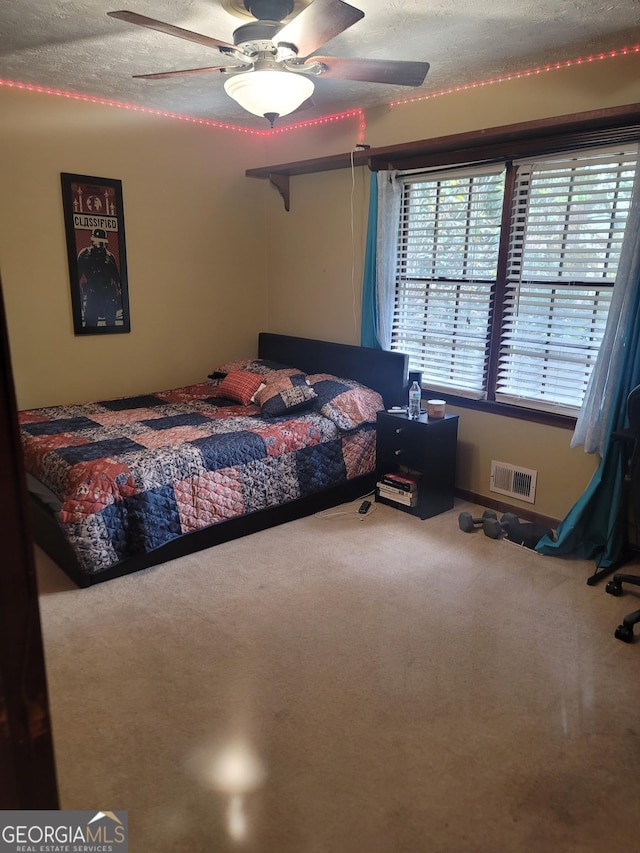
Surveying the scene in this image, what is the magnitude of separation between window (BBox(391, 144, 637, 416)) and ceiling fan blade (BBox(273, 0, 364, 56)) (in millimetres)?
1612

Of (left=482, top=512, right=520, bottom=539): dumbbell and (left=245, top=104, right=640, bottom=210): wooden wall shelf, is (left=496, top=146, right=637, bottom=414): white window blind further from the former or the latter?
(left=482, top=512, right=520, bottom=539): dumbbell

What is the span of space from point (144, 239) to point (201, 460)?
2078 millimetres

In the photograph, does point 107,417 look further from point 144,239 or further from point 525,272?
point 525,272

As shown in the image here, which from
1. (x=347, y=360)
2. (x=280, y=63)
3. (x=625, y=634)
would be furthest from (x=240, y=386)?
(x=625, y=634)

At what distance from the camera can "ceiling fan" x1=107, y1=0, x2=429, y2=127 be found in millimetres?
2309

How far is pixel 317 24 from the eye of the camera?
7.14 ft

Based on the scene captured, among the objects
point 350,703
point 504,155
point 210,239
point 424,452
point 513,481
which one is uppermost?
point 504,155

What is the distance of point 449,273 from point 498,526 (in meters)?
1.63

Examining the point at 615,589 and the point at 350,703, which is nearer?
the point at 350,703

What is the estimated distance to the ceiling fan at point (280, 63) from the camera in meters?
2.31

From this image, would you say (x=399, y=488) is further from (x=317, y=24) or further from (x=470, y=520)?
(x=317, y=24)

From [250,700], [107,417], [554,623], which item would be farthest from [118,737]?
[107,417]

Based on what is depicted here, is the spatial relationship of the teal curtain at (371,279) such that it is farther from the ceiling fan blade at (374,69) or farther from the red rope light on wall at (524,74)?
the ceiling fan blade at (374,69)

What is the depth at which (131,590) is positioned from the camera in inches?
116
